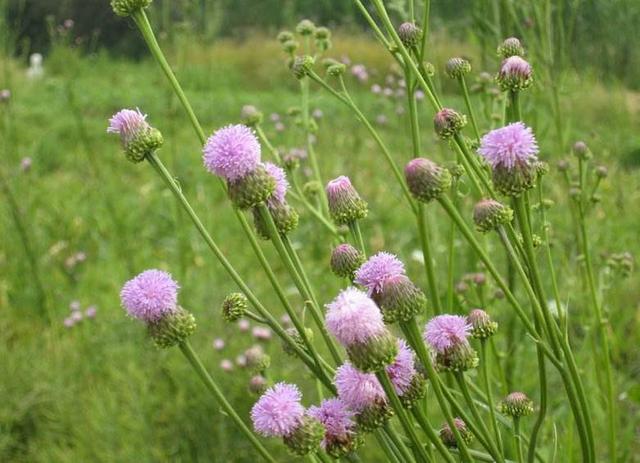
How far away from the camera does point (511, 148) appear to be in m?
0.74

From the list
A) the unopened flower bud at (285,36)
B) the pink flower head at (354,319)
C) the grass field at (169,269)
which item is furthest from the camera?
the grass field at (169,269)

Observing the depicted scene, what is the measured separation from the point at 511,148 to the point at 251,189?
0.81 feet

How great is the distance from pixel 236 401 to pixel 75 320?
2.90 ft

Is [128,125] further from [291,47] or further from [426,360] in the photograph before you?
[291,47]

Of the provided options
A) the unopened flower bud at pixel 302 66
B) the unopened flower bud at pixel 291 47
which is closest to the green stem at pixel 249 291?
the unopened flower bud at pixel 302 66

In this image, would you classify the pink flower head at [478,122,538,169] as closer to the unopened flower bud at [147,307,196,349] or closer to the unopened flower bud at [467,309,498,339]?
the unopened flower bud at [467,309,498,339]

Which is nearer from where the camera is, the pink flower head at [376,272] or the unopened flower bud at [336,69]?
the pink flower head at [376,272]

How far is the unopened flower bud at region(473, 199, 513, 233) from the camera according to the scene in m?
0.77

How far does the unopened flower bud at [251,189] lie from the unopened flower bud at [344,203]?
0.40 feet

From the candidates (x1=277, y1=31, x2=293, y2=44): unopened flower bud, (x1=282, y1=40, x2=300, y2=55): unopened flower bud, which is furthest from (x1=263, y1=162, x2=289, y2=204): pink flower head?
(x1=277, y1=31, x2=293, y2=44): unopened flower bud

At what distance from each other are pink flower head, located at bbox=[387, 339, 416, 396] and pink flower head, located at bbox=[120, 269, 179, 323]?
0.24m

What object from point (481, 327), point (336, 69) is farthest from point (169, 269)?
point (481, 327)

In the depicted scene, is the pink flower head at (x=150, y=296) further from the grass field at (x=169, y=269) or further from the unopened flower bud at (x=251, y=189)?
the grass field at (x=169, y=269)

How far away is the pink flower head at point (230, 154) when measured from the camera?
29.7 inches
